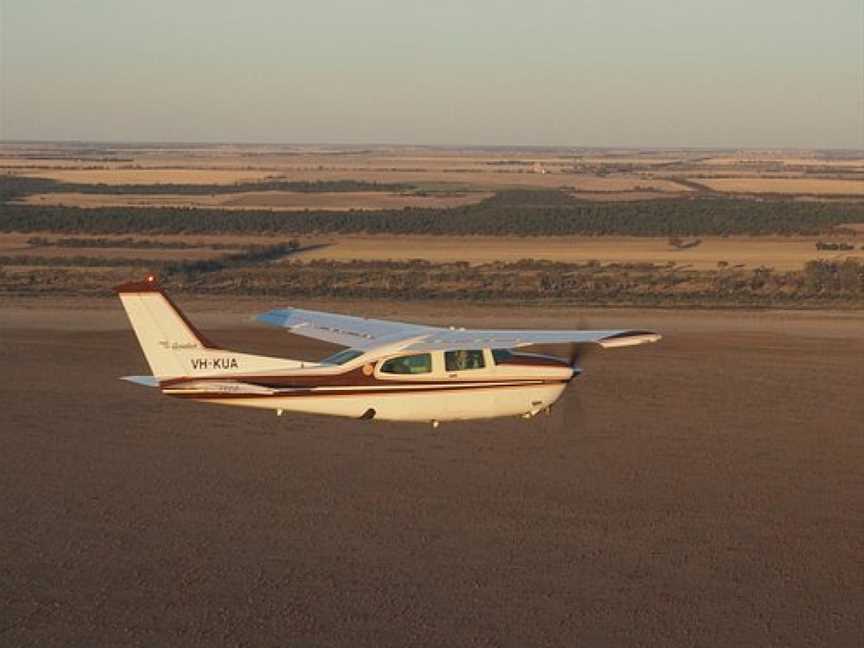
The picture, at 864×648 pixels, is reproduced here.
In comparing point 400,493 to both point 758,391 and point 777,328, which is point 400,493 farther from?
point 777,328

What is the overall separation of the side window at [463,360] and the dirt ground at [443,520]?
1.83 metres

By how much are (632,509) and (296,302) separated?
26.9m

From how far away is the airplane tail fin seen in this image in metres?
19.6

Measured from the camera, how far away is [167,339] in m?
19.9

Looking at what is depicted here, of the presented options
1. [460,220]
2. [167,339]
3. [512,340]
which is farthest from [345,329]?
[460,220]

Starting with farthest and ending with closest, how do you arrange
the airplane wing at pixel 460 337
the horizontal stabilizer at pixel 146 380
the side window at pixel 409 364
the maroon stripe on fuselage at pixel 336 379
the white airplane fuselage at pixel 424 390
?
the side window at pixel 409 364 → the airplane wing at pixel 460 337 → the white airplane fuselage at pixel 424 390 → the horizontal stabilizer at pixel 146 380 → the maroon stripe on fuselage at pixel 336 379

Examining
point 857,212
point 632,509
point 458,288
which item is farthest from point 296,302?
point 857,212

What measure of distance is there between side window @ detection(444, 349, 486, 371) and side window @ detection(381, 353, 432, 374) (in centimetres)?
34

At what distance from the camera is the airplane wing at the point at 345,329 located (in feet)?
73.3

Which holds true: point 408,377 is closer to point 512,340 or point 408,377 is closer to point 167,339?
point 512,340

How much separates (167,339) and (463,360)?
5.14 m

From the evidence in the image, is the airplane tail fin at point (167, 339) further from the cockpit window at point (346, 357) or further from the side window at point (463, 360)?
the side window at point (463, 360)

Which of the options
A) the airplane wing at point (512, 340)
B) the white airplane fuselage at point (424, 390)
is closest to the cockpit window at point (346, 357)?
the white airplane fuselage at point (424, 390)

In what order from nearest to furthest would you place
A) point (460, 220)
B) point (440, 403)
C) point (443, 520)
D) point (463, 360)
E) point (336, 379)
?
1. point (443, 520)
2. point (336, 379)
3. point (463, 360)
4. point (440, 403)
5. point (460, 220)
